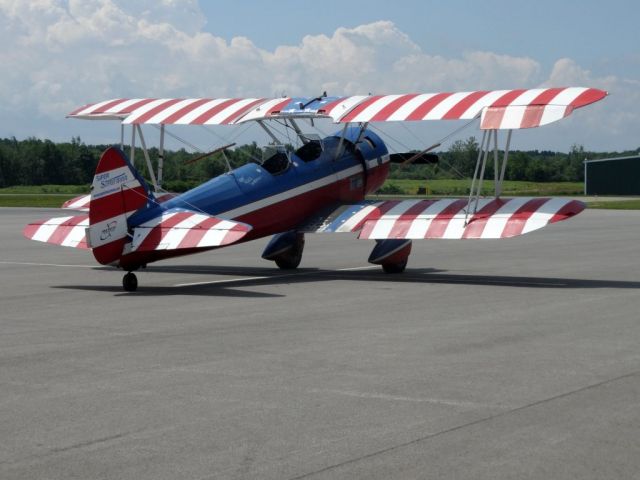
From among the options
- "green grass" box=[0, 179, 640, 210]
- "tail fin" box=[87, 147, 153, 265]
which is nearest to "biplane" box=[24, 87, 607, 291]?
"tail fin" box=[87, 147, 153, 265]

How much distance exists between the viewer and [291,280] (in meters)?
16.3

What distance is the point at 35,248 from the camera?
24.0 metres

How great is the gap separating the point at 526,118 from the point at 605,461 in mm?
9265

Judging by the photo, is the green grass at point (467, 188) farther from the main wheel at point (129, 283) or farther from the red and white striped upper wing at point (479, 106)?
the main wheel at point (129, 283)

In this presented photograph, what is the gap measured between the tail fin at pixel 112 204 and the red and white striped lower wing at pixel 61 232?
3.51 ft

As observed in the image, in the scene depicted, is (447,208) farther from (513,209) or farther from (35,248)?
(35,248)

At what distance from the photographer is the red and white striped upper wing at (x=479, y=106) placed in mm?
14242

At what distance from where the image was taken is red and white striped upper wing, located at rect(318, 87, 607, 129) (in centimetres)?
1424

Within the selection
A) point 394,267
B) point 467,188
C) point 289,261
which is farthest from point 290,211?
point 467,188

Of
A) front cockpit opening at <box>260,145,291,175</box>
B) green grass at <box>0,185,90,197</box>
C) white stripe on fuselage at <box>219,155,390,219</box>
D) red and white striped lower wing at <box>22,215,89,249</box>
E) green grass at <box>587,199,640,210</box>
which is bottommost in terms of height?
green grass at <box>587,199,640,210</box>

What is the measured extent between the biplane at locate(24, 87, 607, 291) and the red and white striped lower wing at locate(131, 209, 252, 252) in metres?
0.02

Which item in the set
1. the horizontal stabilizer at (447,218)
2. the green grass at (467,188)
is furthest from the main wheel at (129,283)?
the green grass at (467,188)

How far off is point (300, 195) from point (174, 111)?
2773 millimetres

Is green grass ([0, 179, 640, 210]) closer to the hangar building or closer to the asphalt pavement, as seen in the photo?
the hangar building
